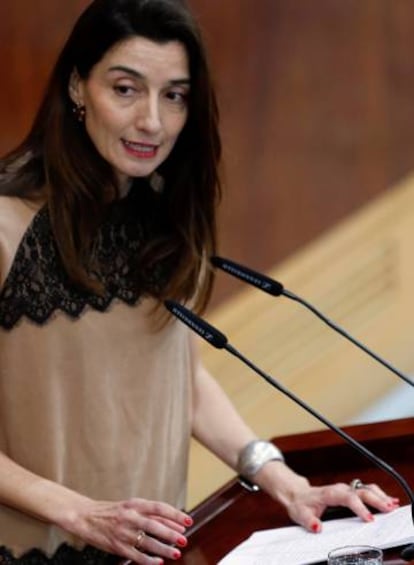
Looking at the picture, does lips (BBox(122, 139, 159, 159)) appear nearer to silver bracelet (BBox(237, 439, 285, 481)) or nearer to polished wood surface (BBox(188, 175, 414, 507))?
silver bracelet (BBox(237, 439, 285, 481))

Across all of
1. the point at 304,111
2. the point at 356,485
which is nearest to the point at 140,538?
the point at 356,485

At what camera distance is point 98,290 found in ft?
7.11

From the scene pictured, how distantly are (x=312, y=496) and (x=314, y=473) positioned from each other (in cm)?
19

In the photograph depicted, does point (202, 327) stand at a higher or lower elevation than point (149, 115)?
lower

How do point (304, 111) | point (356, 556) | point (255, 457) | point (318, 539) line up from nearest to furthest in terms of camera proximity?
point (356, 556)
point (318, 539)
point (255, 457)
point (304, 111)

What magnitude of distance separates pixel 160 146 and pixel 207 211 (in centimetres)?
19

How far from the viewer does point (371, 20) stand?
5043mm

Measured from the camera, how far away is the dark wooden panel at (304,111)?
455cm

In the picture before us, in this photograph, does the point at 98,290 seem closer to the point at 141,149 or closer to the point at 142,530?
the point at 141,149

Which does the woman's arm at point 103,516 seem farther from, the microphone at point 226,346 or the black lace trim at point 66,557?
the microphone at point 226,346

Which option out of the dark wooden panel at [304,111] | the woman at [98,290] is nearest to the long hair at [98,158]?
the woman at [98,290]

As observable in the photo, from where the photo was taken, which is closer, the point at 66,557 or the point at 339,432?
the point at 339,432

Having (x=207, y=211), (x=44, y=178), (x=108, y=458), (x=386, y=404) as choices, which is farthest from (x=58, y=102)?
(x=386, y=404)

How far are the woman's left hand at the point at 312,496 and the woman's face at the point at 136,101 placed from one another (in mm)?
488
